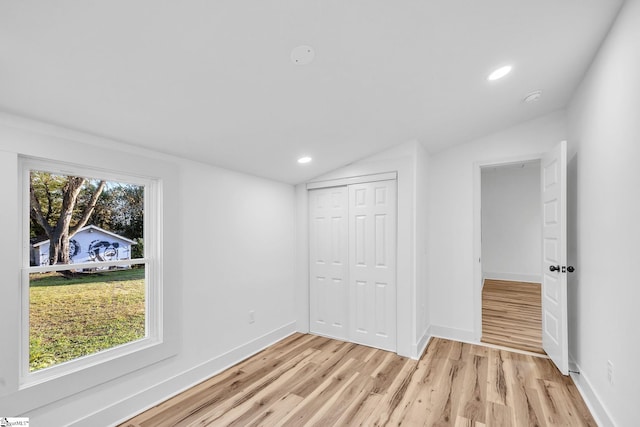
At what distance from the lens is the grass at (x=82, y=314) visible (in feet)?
5.82

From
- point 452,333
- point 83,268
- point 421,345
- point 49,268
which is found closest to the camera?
point 49,268

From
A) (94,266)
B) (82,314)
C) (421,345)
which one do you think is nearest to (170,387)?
(82,314)

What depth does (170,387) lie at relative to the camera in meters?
2.33

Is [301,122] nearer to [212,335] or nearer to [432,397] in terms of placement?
[212,335]

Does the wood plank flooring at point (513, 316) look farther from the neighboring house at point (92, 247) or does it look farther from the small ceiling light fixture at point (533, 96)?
the neighboring house at point (92, 247)

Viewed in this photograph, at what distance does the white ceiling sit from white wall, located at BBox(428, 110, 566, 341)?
2.62ft

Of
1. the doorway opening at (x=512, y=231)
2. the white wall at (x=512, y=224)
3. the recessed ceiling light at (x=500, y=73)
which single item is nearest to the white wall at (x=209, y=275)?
the recessed ceiling light at (x=500, y=73)

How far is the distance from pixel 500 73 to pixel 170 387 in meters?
3.45

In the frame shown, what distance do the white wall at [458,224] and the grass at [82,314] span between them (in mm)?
3185

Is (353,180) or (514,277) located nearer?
(353,180)

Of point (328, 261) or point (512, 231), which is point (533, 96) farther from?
point (512, 231)

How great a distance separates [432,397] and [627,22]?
270 cm

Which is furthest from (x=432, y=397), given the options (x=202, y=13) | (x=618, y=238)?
(x=202, y=13)

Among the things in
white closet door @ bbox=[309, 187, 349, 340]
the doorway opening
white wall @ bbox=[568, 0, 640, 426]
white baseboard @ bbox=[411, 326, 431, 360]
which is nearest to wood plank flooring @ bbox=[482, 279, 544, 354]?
the doorway opening
